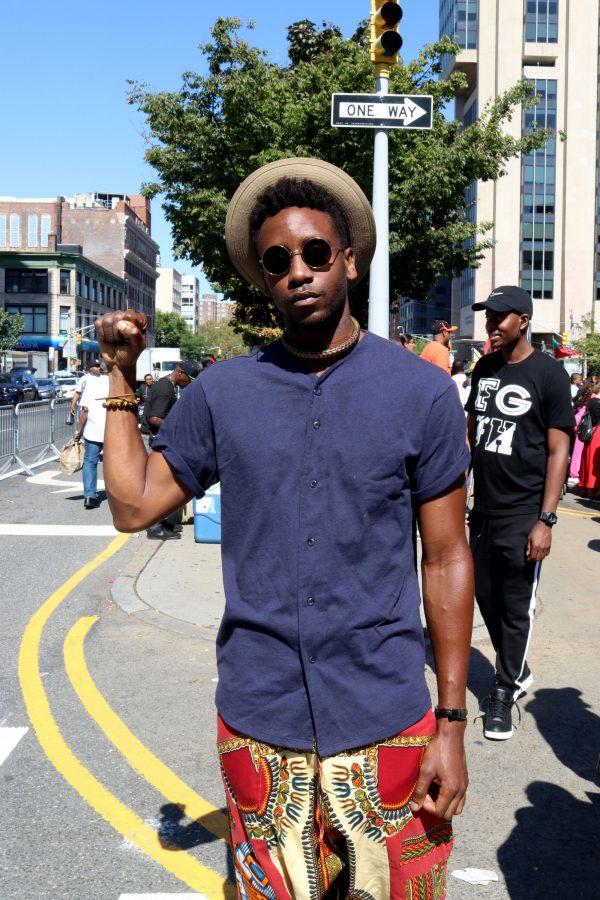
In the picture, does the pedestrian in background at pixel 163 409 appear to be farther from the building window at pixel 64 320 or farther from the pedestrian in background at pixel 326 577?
the building window at pixel 64 320

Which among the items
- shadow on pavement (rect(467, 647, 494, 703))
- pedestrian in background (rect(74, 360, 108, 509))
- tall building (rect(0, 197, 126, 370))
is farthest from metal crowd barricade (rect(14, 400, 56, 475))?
tall building (rect(0, 197, 126, 370))

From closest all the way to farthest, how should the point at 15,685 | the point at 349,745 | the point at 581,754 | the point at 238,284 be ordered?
the point at 349,745
the point at 581,754
the point at 15,685
the point at 238,284

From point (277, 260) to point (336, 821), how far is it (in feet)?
3.97

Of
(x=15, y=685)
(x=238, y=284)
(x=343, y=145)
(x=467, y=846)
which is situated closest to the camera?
(x=467, y=846)

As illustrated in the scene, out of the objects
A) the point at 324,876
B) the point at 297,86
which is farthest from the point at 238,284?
the point at 324,876

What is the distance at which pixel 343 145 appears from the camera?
17.2 meters

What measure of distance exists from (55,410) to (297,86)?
7.94m

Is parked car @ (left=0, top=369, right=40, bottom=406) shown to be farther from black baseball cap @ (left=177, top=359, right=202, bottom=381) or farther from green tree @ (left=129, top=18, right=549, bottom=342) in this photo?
black baseball cap @ (left=177, top=359, right=202, bottom=381)

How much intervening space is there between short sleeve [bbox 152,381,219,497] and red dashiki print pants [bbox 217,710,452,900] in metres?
0.58

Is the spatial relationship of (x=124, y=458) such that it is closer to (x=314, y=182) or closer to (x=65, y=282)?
(x=314, y=182)

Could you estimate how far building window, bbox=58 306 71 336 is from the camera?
83.2 meters

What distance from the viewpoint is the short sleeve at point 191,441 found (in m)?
2.06

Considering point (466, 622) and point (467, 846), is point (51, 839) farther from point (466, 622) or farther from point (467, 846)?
point (466, 622)

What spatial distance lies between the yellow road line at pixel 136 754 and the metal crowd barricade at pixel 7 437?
30.3 ft
